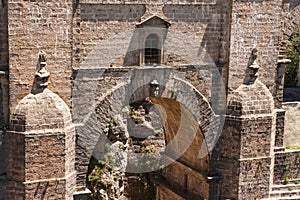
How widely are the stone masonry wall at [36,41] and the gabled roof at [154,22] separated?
1.82 m

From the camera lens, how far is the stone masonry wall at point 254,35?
14141mm

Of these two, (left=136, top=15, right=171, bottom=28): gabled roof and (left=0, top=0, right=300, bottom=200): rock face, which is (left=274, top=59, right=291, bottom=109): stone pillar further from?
(left=136, top=15, right=171, bottom=28): gabled roof

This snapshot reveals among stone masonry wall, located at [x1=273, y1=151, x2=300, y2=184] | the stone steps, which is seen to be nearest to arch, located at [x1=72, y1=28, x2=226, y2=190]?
stone masonry wall, located at [x1=273, y1=151, x2=300, y2=184]

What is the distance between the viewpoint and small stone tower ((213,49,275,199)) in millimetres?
14375

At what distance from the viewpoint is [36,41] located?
12.0 m

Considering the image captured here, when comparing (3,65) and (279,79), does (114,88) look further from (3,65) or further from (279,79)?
(279,79)

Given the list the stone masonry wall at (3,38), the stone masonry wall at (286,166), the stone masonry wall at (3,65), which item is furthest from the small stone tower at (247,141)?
the stone masonry wall at (3,38)

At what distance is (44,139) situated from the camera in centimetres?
1211

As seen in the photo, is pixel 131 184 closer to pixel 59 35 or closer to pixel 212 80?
pixel 212 80

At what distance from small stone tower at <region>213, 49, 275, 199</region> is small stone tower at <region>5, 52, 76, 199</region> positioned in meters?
4.53

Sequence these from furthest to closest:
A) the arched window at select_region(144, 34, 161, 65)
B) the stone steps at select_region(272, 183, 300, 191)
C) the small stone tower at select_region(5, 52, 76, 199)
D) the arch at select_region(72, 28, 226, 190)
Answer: the stone steps at select_region(272, 183, 300, 191), the arched window at select_region(144, 34, 161, 65), the arch at select_region(72, 28, 226, 190), the small stone tower at select_region(5, 52, 76, 199)

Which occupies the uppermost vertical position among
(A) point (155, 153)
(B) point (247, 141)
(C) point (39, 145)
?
(C) point (39, 145)

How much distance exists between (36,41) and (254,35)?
5825 millimetres

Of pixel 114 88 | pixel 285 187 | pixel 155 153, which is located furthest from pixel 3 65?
pixel 155 153
